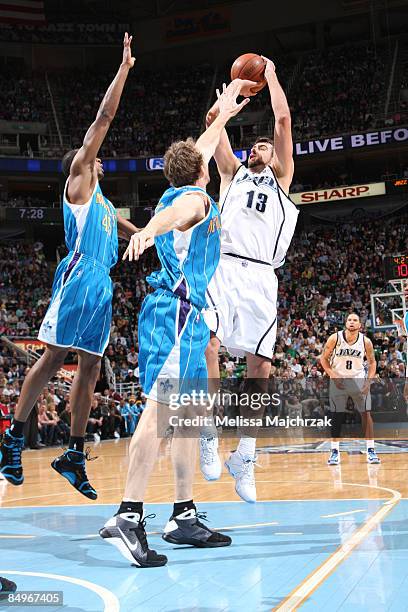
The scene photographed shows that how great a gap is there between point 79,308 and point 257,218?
1.54 m

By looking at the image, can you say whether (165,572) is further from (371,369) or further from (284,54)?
(284,54)

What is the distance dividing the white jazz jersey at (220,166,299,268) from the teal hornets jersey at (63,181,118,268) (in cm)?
93

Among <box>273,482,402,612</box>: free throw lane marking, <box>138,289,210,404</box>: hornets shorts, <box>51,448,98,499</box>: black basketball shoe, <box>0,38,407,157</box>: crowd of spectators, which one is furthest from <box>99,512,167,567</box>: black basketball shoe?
<box>0,38,407,157</box>: crowd of spectators

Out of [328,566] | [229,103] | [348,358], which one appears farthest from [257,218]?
[348,358]

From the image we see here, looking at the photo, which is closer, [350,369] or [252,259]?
[252,259]

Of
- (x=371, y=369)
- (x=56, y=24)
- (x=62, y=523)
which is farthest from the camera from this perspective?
(x=56, y=24)

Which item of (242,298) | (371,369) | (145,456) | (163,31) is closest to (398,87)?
(163,31)

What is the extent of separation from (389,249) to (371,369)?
1784 cm

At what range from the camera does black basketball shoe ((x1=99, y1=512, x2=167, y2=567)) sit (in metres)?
3.85

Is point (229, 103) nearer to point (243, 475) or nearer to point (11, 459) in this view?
point (243, 475)

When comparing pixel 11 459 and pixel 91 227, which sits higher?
pixel 91 227

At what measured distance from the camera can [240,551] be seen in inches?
174

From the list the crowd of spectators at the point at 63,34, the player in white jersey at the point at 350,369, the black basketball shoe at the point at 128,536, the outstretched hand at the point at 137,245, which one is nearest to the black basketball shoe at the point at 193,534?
the black basketball shoe at the point at 128,536

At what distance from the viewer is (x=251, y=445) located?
5418 millimetres
